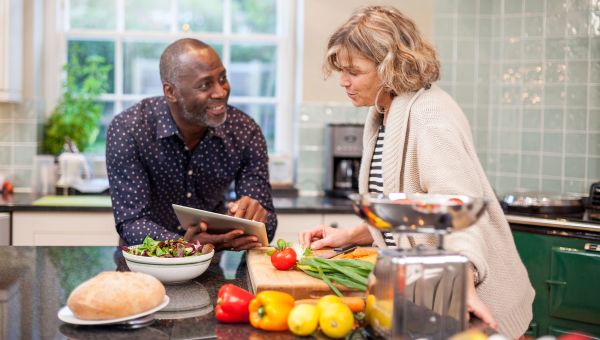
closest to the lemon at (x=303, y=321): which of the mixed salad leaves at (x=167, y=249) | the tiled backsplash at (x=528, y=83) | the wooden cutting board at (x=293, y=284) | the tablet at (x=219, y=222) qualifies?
the wooden cutting board at (x=293, y=284)

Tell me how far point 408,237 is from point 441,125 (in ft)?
1.09

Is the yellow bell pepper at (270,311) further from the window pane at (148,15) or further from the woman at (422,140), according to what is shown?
the window pane at (148,15)

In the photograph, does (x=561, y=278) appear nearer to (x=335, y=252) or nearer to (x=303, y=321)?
(x=335, y=252)

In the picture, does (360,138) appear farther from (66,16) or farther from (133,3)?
(66,16)

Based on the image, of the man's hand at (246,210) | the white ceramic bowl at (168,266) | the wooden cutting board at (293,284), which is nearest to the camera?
the wooden cutting board at (293,284)

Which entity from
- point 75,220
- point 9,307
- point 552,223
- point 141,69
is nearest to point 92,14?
point 141,69

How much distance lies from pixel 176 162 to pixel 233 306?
1.42 metres

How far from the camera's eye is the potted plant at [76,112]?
473cm

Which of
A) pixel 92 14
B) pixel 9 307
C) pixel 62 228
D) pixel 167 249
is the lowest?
pixel 62 228

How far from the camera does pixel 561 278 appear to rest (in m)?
3.64

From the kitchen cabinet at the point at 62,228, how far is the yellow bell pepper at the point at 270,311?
254 centimetres

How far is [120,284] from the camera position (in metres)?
1.75

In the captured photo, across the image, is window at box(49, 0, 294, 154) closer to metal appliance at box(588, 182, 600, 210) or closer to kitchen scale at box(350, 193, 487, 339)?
metal appliance at box(588, 182, 600, 210)

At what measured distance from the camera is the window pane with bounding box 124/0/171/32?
492 cm
